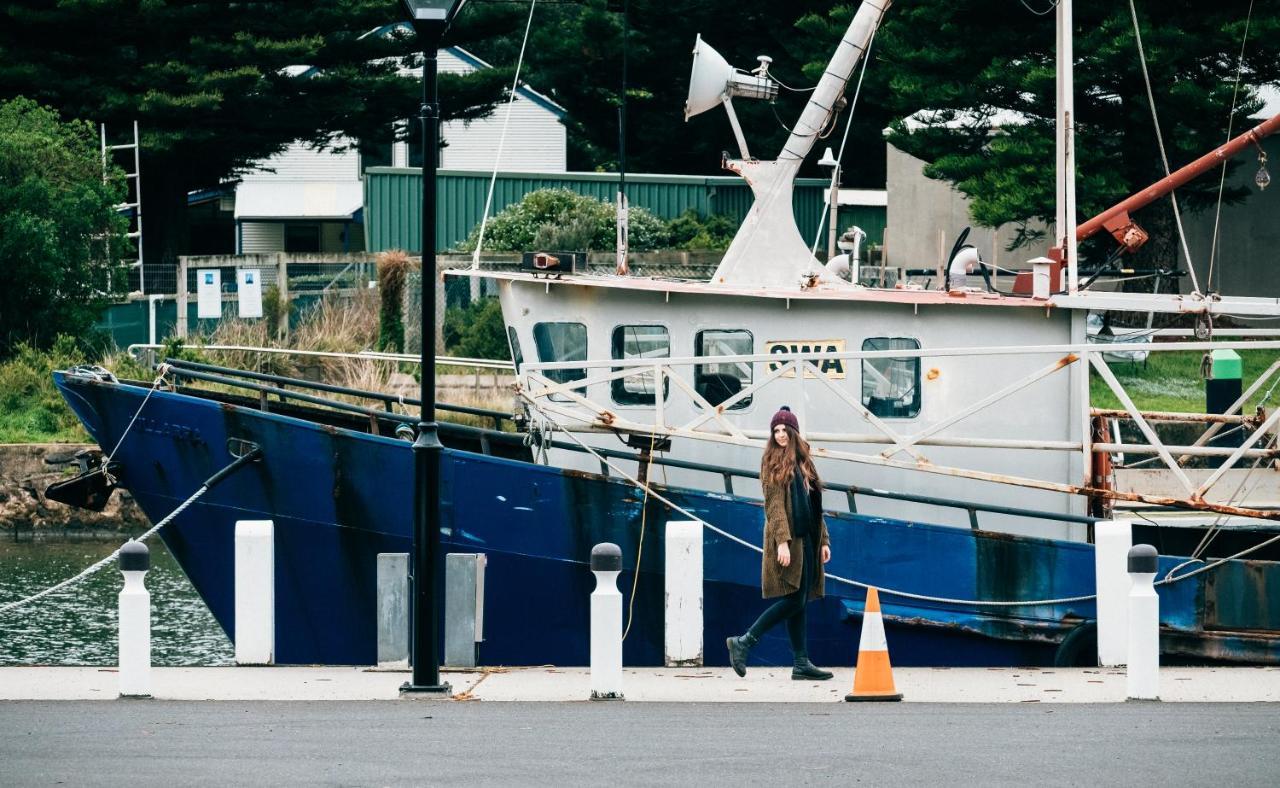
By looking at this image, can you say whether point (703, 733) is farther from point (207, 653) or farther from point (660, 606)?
point (207, 653)

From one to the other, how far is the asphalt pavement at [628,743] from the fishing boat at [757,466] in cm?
256

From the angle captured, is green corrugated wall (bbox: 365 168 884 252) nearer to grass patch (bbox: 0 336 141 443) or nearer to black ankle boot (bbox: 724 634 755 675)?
grass patch (bbox: 0 336 141 443)

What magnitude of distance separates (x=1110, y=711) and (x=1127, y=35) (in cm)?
1697

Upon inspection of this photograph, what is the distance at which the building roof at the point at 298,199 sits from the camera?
46.3m

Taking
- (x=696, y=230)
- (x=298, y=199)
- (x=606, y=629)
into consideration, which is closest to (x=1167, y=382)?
(x=696, y=230)

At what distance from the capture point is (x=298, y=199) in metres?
47.0

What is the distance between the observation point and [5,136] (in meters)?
27.8

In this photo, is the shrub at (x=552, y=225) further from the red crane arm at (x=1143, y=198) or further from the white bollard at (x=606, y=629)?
the white bollard at (x=606, y=629)

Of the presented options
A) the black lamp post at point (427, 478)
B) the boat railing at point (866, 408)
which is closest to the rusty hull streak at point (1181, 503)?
the boat railing at point (866, 408)

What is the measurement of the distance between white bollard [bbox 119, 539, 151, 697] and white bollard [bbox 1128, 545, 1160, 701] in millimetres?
5782

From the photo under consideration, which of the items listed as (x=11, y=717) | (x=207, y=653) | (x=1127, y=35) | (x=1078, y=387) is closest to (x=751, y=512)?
(x=1078, y=387)

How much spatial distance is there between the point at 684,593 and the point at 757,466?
68.0 inches

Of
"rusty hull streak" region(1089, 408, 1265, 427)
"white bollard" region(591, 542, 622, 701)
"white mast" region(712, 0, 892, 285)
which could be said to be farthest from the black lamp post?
"rusty hull streak" region(1089, 408, 1265, 427)

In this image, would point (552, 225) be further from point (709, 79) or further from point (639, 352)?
point (639, 352)
